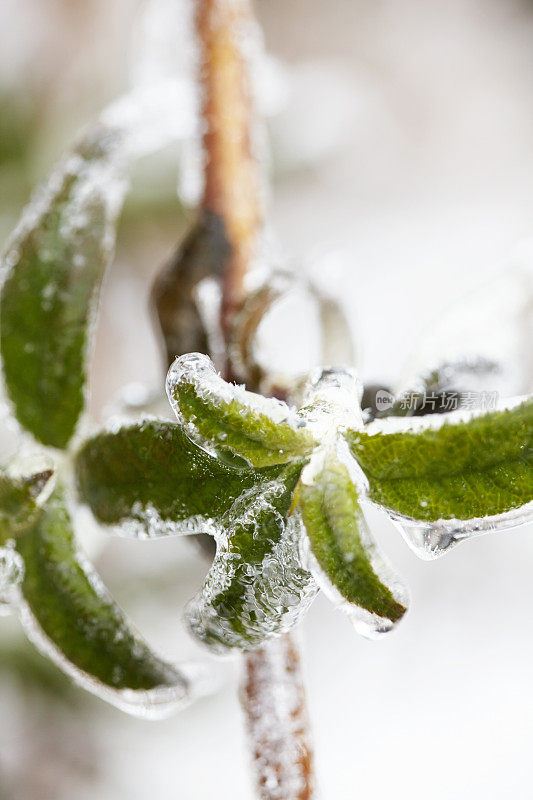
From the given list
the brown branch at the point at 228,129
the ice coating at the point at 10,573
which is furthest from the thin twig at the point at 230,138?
the ice coating at the point at 10,573

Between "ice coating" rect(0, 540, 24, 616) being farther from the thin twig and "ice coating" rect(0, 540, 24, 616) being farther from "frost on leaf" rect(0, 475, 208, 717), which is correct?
the thin twig

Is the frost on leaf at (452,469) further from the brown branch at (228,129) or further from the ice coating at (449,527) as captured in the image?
the brown branch at (228,129)

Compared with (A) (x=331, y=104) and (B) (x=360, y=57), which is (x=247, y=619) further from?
(B) (x=360, y=57)

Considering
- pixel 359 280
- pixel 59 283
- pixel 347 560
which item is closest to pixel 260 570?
pixel 347 560

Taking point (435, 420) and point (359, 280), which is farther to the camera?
point (359, 280)

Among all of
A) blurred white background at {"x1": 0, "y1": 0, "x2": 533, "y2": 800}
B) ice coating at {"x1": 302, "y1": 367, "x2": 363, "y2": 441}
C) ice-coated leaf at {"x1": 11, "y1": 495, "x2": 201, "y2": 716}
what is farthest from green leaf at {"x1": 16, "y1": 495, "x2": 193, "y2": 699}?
blurred white background at {"x1": 0, "y1": 0, "x2": 533, "y2": 800}

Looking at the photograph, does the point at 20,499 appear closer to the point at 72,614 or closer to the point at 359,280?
the point at 72,614

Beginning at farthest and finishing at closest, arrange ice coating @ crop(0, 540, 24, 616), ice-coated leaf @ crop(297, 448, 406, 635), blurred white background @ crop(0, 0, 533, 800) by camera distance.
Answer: blurred white background @ crop(0, 0, 533, 800) < ice coating @ crop(0, 540, 24, 616) < ice-coated leaf @ crop(297, 448, 406, 635)
